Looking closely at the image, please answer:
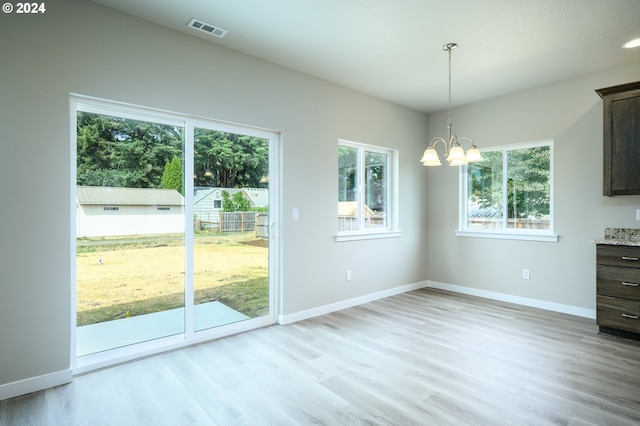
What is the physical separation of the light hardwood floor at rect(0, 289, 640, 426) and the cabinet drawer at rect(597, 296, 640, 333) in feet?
0.53

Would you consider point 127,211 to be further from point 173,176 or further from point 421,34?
point 421,34

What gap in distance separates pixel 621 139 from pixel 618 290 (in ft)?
5.04

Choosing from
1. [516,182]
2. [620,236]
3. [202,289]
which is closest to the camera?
[202,289]

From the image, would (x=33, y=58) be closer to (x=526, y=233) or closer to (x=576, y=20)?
(x=576, y=20)

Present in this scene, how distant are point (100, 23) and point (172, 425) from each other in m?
2.92

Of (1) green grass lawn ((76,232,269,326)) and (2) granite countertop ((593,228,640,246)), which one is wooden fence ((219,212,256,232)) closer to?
(1) green grass lawn ((76,232,269,326))

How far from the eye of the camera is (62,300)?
2521 mm

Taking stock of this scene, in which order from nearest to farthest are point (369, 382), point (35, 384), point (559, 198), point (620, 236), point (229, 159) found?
1. point (35, 384)
2. point (369, 382)
3. point (229, 159)
4. point (620, 236)
5. point (559, 198)

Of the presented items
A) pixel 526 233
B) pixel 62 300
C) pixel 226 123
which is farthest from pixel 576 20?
pixel 62 300

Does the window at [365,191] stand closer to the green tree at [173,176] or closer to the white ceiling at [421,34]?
the white ceiling at [421,34]

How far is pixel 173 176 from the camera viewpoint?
124 inches

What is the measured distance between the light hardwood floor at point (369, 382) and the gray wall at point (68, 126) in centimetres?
54

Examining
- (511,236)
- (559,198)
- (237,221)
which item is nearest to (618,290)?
(559,198)

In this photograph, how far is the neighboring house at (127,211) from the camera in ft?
8.99
